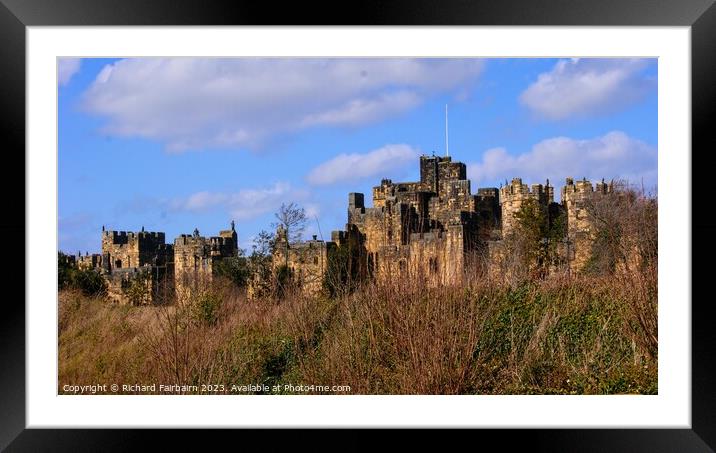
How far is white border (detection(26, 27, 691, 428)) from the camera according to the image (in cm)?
333

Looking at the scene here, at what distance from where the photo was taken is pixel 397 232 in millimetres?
17125

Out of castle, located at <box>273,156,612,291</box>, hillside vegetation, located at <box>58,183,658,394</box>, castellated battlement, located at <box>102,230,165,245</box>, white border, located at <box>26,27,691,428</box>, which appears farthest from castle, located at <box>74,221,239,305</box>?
white border, located at <box>26,27,691,428</box>

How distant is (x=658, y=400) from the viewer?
342 cm

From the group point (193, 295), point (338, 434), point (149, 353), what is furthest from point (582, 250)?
point (338, 434)

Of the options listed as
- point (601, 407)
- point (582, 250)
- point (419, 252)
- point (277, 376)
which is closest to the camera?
point (601, 407)

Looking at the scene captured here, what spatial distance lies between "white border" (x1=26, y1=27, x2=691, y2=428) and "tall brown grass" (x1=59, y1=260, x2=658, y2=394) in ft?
2.45

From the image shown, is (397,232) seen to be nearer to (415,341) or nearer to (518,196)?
Result: (518,196)

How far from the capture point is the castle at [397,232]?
39.1 ft

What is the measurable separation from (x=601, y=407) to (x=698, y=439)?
1.40 feet
